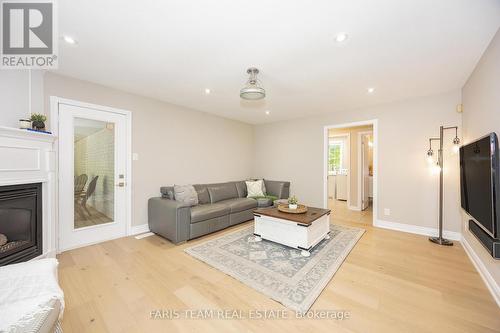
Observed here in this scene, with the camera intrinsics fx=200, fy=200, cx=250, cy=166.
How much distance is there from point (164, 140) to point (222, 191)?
160 cm

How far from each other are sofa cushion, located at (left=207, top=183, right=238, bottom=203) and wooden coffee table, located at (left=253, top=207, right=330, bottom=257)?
136 cm

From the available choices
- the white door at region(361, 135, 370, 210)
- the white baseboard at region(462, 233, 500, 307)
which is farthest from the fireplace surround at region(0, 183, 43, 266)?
the white door at region(361, 135, 370, 210)

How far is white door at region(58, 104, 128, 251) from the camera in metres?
2.85

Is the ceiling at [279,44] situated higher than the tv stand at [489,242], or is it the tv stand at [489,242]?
the ceiling at [279,44]

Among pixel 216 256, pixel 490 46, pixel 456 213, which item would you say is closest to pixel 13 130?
pixel 216 256

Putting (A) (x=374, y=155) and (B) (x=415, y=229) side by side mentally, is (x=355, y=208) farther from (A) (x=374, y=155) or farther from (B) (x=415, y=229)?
(A) (x=374, y=155)

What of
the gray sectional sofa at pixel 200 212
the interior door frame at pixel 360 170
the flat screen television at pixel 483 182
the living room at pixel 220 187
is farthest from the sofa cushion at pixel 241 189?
the flat screen television at pixel 483 182

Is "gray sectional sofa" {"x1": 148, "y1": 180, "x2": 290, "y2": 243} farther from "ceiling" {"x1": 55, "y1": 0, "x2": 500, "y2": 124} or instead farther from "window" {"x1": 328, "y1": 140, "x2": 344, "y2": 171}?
"window" {"x1": 328, "y1": 140, "x2": 344, "y2": 171}

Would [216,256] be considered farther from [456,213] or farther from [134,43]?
[456,213]

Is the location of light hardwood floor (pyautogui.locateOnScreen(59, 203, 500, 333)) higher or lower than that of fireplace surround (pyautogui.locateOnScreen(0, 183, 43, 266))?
lower

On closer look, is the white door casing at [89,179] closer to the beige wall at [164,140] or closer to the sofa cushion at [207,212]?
the beige wall at [164,140]

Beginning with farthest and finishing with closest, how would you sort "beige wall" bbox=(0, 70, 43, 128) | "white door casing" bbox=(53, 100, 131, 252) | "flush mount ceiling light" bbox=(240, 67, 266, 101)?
"white door casing" bbox=(53, 100, 131, 252)
"flush mount ceiling light" bbox=(240, 67, 266, 101)
"beige wall" bbox=(0, 70, 43, 128)

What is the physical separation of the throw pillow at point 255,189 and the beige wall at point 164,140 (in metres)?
0.65

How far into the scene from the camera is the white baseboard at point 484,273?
186 centimetres
